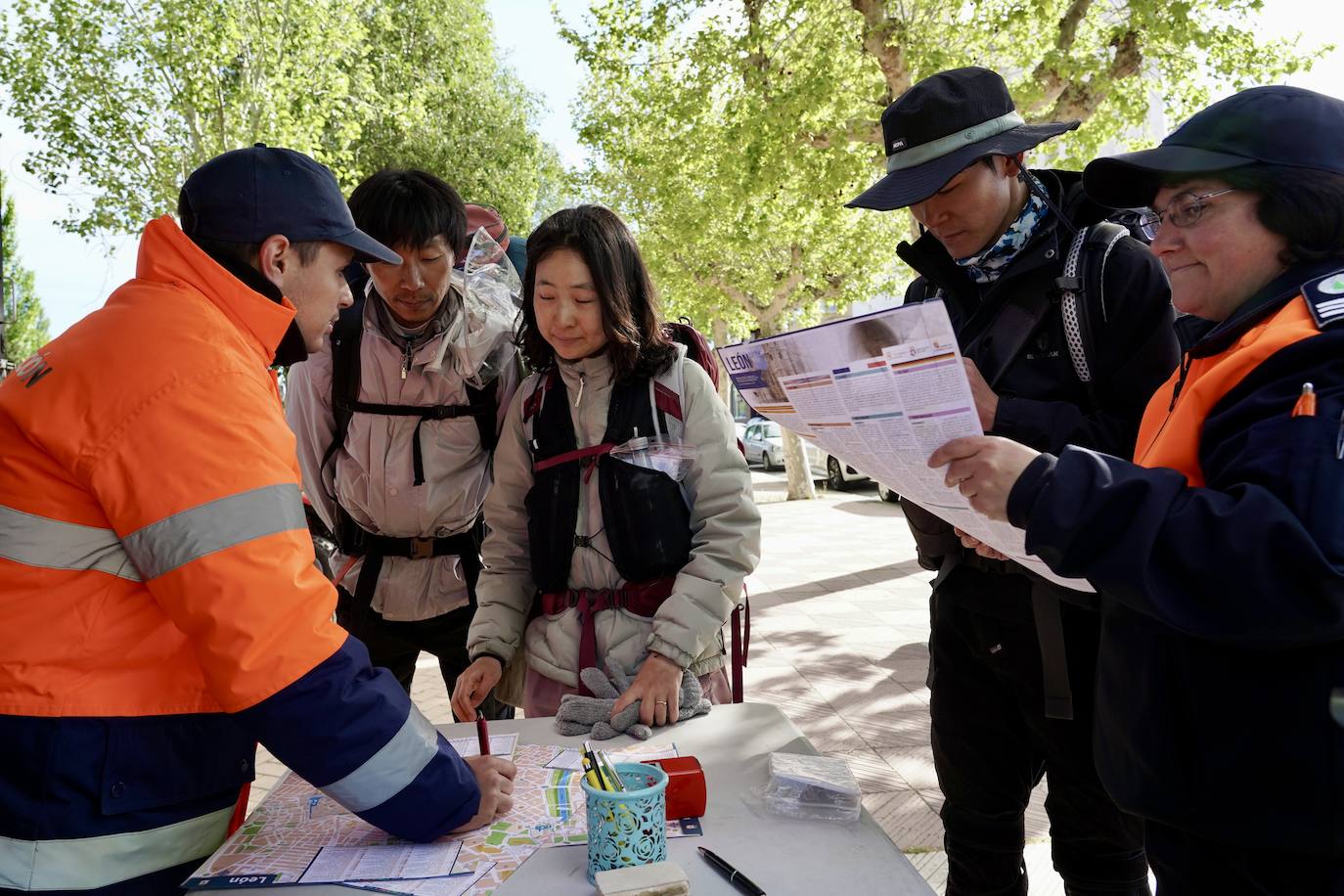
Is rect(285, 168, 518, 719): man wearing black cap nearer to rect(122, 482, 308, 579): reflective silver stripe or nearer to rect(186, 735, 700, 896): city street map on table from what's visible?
rect(186, 735, 700, 896): city street map on table

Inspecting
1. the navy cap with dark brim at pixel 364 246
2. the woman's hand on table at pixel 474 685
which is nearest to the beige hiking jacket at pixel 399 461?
the woman's hand on table at pixel 474 685

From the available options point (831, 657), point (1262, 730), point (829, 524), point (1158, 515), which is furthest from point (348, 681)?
point (829, 524)

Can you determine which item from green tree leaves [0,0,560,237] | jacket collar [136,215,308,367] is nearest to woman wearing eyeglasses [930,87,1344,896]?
jacket collar [136,215,308,367]

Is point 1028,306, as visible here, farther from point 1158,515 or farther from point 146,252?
point 146,252

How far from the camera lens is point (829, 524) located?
13594mm

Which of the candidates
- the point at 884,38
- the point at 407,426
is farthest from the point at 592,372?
the point at 884,38

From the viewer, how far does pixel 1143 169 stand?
1410 mm

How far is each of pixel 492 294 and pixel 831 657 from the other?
4.36m

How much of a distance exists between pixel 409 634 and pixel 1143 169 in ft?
7.74

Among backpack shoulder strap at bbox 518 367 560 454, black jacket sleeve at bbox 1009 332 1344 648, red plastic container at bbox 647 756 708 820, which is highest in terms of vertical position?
backpack shoulder strap at bbox 518 367 560 454

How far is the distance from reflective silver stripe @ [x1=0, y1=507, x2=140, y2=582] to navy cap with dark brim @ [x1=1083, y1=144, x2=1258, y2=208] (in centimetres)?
163

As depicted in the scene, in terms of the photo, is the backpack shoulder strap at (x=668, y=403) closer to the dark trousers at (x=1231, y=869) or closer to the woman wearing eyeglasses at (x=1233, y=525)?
the woman wearing eyeglasses at (x=1233, y=525)

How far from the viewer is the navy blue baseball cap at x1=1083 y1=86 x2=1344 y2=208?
1.27 meters

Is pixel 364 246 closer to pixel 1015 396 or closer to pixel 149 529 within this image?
pixel 149 529
